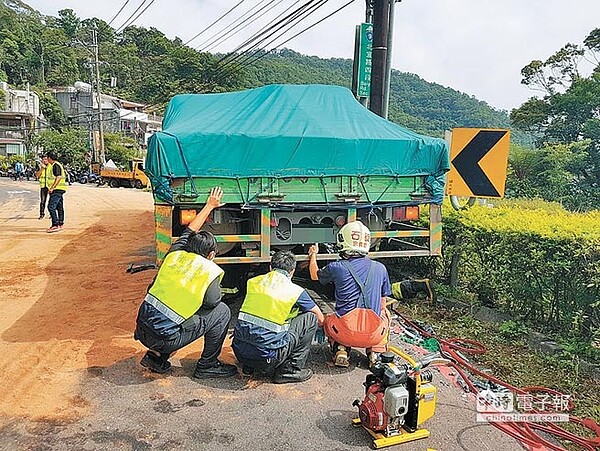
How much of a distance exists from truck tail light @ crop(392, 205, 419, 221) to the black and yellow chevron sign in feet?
1.57

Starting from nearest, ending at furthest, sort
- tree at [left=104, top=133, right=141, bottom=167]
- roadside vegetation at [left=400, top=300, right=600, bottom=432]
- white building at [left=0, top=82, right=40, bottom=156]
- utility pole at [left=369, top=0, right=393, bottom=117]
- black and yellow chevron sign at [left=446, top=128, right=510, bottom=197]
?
roadside vegetation at [left=400, top=300, right=600, bottom=432], black and yellow chevron sign at [left=446, top=128, right=510, bottom=197], utility pole at [left=369, top=0, right=393, bottom=117], tree at [left=104, top=133, right=141, bottom=167], white building at [left=0, top=82, right=40, bottom=156]

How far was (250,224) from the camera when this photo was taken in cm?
596

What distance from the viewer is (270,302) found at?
13.9 ft

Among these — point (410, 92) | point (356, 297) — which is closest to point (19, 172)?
point (410, 92)

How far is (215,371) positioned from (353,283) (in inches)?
50.6

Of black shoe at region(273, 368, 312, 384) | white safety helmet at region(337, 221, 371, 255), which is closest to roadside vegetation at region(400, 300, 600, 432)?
white safety helmet at region(337, 221, 371, 255)

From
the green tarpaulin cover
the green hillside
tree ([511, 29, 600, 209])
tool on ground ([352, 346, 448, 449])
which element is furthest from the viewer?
the green hillside

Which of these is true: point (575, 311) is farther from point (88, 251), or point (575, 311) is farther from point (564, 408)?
point (88, 251)

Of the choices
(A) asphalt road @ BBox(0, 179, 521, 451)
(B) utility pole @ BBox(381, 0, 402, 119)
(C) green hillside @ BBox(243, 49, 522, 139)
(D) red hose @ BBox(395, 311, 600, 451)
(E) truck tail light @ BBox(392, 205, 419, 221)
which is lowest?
(A) asphalt road @ BBox(0, 179, 521, 451)

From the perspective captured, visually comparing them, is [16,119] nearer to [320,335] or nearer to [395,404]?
[320,335]

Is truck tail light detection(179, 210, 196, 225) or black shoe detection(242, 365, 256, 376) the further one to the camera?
truck tail light detection(179, 210, 196, 225)

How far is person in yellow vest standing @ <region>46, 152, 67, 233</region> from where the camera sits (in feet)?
38.7

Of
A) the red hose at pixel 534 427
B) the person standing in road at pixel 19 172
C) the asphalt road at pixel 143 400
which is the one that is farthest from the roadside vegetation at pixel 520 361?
the person standing in road at pixel 19 172

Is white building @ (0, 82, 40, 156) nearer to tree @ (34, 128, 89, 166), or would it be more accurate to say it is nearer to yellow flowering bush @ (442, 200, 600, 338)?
tree @ (34, 128, 89, 166)
